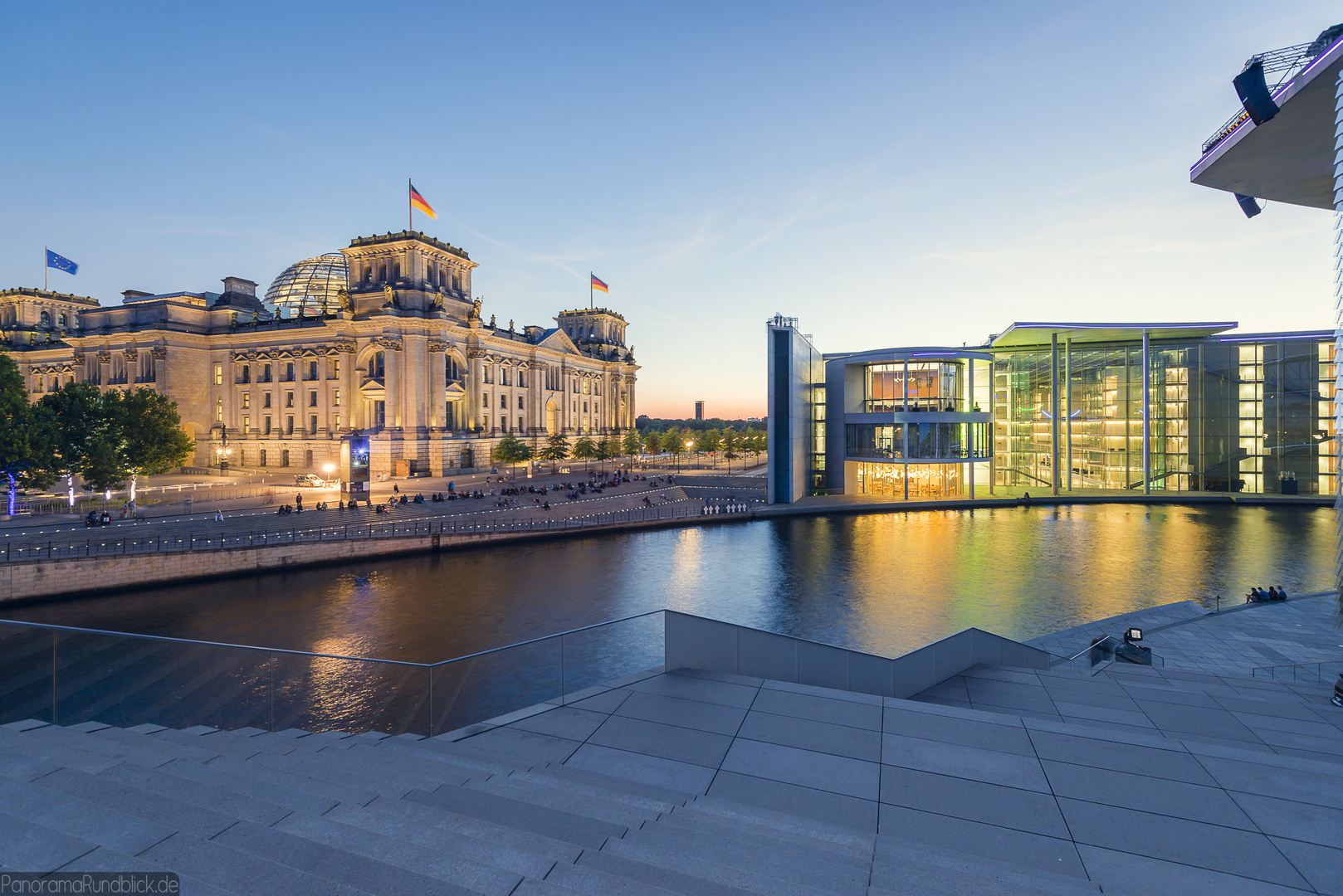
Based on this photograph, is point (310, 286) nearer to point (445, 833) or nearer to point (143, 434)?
point (143, 434)

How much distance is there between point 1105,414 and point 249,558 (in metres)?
75.5

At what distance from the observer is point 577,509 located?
4912 cm

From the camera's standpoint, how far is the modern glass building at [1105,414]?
55.7m

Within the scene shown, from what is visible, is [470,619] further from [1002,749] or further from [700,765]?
[1002,749]

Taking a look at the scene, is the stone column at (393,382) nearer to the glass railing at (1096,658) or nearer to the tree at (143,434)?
the tree at (143,434)

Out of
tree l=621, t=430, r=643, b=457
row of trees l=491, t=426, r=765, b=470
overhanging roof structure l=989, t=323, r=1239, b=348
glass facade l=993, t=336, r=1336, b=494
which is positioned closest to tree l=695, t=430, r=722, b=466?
row of trees l=491, t=426, r=765, b=470

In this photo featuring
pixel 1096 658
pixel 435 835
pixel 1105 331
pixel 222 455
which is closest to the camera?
pixel 435 835

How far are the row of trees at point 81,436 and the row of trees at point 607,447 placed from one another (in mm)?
31882

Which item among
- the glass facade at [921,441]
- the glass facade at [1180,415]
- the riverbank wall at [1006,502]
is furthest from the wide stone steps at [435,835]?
the glass facade at [1180,415]

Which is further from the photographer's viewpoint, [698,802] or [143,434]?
[143,434]

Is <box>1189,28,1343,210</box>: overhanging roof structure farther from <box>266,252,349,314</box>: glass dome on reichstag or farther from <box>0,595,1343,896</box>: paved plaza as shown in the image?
<box>266,252,349,314</box>: glass dome on reichstag

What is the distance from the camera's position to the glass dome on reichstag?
89688 mm

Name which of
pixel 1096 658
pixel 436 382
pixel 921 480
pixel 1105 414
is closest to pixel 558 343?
pixel 436 382

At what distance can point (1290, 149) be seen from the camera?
67.2ft
